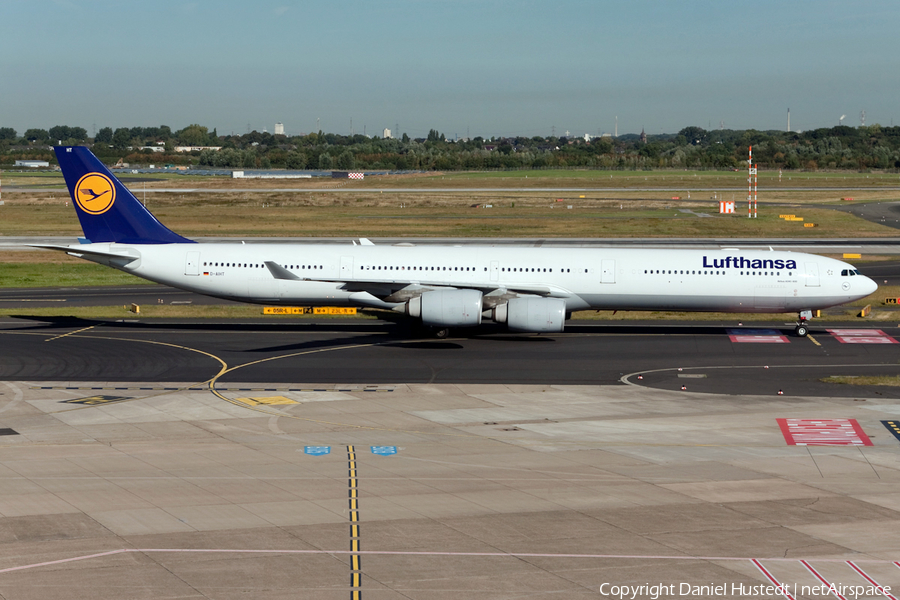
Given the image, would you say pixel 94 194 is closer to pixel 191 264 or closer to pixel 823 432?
pixel 191 264

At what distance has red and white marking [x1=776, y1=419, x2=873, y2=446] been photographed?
2780 centimetres

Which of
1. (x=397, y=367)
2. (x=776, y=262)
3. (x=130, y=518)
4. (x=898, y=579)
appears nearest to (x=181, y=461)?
(x=130, y=518)

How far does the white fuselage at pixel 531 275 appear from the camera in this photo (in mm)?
45562

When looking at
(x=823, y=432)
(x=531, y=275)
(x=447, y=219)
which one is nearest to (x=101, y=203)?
(x=531, y=275)

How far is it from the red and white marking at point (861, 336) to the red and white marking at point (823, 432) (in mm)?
16400

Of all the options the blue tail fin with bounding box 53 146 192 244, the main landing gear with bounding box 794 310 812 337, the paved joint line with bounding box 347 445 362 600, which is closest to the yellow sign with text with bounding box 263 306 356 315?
the blue tail fin with bounding box 53 146 192 244

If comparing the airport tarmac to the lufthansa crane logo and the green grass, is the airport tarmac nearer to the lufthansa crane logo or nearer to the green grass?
the lufthansa crane logo

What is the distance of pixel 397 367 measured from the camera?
129 ft

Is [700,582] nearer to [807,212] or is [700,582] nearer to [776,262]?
[776,262]

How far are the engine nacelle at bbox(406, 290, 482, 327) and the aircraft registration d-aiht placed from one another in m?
0.60

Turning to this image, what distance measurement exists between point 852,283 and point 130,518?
38064mm

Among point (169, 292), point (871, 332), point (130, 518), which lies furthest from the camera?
point (169, 292)

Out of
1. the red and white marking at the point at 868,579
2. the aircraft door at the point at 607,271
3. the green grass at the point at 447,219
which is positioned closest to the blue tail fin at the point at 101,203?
the aircraft door at the point at 607,271

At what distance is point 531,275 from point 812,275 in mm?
14435
